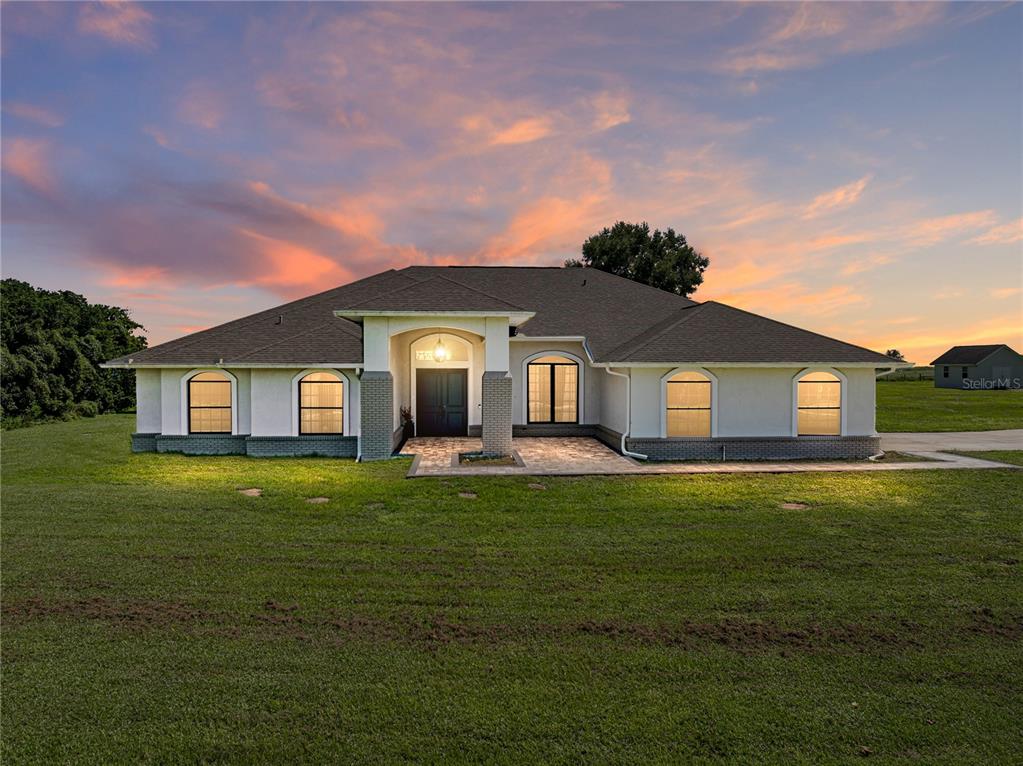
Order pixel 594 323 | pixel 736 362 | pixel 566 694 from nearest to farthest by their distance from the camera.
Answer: pixel 566 694
pixel 736 362
pixel 594 323

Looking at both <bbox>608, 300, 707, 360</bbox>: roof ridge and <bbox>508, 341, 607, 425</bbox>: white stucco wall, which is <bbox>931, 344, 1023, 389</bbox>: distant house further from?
<bbox>508, 341, 607, 425</bbox>: white stucco wall

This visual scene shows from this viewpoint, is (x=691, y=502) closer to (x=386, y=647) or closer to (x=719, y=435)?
(x=719, y=435)

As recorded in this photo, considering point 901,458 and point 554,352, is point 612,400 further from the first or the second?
point 901,458

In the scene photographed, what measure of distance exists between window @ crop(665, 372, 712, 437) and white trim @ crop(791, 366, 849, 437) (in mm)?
2590

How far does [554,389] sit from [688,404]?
518 cm

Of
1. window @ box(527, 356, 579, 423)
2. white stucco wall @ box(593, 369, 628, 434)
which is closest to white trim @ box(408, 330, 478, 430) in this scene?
window @ box(527, 356, 579, 423)

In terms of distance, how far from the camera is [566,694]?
3746mm

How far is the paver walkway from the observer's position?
473 inches

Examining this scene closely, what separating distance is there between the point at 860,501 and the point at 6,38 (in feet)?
76.7

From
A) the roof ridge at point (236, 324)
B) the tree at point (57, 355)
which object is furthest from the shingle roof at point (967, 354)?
the tree at point (57, 355)

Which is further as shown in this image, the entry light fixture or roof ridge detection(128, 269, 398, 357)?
the entry light fixture

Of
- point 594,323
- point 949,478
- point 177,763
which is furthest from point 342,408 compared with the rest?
point 949,478

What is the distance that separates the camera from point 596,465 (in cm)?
1284

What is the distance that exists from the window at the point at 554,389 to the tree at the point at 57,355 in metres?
27.1
